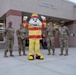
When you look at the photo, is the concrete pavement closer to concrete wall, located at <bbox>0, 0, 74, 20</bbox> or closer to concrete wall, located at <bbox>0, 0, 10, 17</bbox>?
concrete wall, located at <bbox>0, 0, 74, 20</bbox>

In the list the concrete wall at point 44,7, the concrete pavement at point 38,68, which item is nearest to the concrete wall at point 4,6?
the concrete wall at point 44,7

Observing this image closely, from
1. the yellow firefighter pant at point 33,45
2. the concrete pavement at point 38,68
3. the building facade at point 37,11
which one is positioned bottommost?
the concrete pavement at point 38,68

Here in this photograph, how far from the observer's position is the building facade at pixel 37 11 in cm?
1252

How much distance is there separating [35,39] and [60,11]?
9.02m

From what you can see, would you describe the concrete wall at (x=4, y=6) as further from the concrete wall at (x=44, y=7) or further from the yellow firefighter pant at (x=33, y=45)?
the yellow firefighter pant at (x=33, y=45)

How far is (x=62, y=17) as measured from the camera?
15.9 metres

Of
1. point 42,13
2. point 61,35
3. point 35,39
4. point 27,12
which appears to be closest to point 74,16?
point 42,13

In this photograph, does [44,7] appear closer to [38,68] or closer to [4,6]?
[4,6]

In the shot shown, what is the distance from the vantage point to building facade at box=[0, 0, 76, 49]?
41.1 feet

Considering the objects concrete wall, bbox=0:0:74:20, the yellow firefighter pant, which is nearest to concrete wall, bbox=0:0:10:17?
concrete wall, bbox=0:0:74:20

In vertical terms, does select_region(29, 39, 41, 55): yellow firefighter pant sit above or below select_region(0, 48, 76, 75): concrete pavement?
above

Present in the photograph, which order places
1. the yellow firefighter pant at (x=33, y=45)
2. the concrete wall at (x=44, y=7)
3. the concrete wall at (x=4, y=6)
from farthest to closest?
the concrete wall at (x=4, y=6), the concrete wall at (x=44, y=7), the yellow firefighter pant at (x=33, y=45)

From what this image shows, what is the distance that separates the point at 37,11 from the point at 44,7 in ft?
3.14

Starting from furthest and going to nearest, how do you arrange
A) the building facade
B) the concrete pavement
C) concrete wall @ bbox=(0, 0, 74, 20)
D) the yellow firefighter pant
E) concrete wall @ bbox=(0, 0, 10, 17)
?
concrete wall @ bbox=(0, 0, 10, 17) < concrete wall @ bbox=(0, 0, 74, 20) < the building facade < the yellow firefighter pant < the concrete pavement
